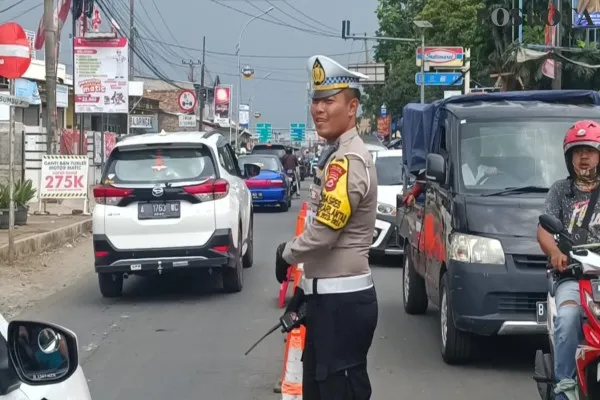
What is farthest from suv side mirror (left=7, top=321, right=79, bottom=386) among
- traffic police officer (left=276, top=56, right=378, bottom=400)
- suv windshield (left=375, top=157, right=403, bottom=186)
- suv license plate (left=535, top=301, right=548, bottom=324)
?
suv windshield (left=375, top=157, right=403, bottom=186)

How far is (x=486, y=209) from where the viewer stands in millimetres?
7746

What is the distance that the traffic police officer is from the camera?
176 inches

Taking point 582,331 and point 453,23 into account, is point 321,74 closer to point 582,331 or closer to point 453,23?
point 582,331

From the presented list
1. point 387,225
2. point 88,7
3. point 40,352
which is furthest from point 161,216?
point 88,7

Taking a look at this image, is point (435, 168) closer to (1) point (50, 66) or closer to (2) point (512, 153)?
(2) point (512, 153)

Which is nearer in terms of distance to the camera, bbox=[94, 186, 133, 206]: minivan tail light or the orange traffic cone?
the orange traffic cone

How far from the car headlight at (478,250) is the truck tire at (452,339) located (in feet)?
0.93

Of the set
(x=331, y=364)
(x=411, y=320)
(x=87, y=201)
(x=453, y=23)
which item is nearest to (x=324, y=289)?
(x=331, y=364)

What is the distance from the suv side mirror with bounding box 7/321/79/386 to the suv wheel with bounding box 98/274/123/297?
343 inches

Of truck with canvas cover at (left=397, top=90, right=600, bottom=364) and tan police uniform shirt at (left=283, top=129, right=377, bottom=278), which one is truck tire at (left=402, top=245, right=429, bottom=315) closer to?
truck with canvas cover at (left=397, top=90, right=600, bottom=364)

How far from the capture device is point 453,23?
48.3 metres

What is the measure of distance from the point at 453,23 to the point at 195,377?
42551 mm

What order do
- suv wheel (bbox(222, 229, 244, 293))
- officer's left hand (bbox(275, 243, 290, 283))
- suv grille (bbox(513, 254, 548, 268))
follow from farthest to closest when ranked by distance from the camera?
suv wheel (bbox(222, 229, 244, 293)) < suv grille (bbox(513, 254, 548, 268)) < officer's left hand (bbox(275, 243, 290, 283))

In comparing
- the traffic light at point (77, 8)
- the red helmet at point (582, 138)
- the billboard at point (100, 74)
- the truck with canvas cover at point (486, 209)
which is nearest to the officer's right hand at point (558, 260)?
the red helmet at point (582, 138)
